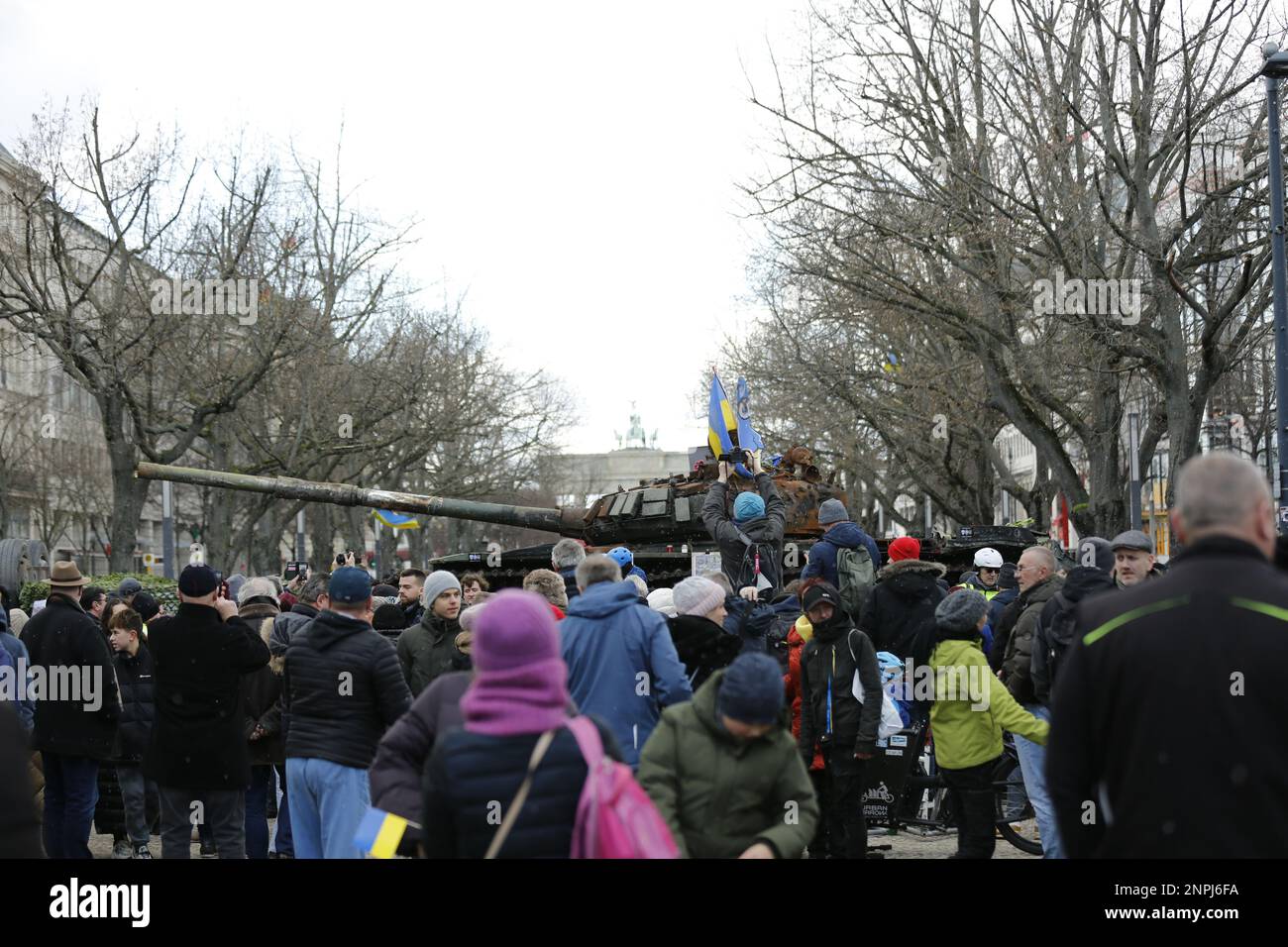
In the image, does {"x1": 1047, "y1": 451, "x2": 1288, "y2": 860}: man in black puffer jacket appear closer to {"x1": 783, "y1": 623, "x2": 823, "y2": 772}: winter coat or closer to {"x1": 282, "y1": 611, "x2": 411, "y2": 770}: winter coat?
{"x1": 282, "y1": 611, "x2": 411, "y2": 770}: winter coat

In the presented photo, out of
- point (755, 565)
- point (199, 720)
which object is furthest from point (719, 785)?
point (755, 565)

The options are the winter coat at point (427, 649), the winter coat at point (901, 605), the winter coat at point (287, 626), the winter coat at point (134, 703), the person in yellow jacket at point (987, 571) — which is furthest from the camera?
the person in yellow jacket at point (987, 571)

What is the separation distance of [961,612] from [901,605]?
1855 mm

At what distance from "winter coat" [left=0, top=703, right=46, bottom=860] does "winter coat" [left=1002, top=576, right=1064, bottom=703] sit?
558 centimetres

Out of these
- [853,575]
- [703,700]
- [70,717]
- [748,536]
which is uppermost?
[748,536]

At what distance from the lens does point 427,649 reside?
9180 millimetres

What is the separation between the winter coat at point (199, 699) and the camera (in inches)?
304

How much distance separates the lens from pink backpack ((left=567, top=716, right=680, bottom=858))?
396 cm

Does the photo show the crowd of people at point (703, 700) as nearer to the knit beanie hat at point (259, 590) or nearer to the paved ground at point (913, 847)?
the knit beanie hat at point (259, 590)

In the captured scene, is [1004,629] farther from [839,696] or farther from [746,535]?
[746,535]

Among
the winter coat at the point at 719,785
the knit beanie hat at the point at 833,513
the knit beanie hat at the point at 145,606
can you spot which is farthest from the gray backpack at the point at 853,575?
the winter coat at the point at 719,785

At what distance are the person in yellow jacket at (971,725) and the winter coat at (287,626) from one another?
3852mm

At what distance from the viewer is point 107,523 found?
166ft
